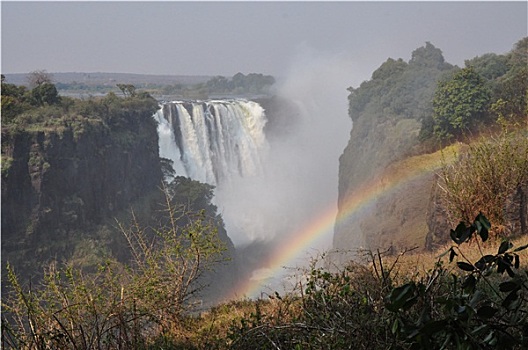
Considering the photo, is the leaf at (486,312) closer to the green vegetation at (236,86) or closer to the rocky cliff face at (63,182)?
the rocky cliff face at (63,182)

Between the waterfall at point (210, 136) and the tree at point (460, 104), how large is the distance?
18444mm

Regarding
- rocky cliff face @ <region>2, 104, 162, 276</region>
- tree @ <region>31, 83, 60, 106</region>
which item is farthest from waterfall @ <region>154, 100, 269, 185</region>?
tree @ <region>31, 83, 60, 106</region>

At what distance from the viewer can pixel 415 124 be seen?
89.4ft

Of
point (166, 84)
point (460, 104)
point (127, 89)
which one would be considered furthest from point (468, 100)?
point (166, 84)

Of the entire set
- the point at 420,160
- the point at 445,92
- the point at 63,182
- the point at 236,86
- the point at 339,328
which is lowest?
the point at 63,182

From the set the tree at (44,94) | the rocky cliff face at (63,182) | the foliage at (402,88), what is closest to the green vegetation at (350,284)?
the rocky cliff face at (63,182)

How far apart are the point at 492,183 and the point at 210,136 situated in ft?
101

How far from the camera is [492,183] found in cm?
795

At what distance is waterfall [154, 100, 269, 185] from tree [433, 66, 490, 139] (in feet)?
60.5

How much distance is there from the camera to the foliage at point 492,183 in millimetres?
7949

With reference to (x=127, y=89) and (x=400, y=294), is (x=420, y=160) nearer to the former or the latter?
(x=400, y=294)

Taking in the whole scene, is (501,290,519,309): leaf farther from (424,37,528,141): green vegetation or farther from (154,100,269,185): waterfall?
(154,100,269,185): waterfall

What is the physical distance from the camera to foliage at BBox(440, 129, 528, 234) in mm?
7949

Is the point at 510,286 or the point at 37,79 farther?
the point at 37,79
